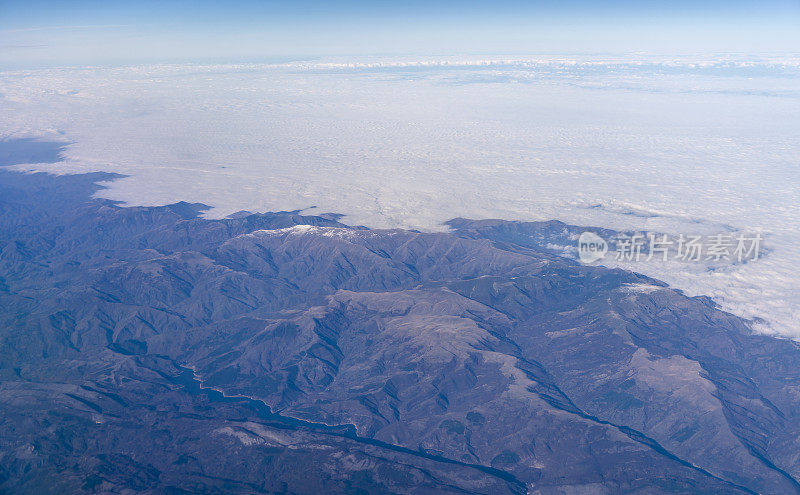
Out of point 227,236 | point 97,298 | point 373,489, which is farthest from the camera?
point 227,236

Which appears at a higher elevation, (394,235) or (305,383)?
(394,235)

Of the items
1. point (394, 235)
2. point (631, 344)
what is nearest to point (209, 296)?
point (394, 235)

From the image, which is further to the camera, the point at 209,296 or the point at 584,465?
the point at 209,296

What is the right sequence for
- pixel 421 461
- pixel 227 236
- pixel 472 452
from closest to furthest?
1. pixel 421 461
2. pixel 472 452
3. pixel 227 236

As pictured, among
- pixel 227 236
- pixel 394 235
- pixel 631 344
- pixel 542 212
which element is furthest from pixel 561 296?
pixel 227 236

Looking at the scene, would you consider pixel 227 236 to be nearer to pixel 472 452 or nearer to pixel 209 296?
pixel 209 296

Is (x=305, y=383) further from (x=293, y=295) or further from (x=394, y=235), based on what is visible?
(x=394, y=235)
